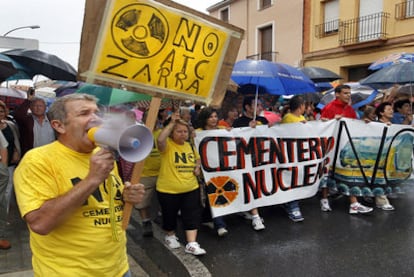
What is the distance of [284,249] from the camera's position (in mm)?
4273

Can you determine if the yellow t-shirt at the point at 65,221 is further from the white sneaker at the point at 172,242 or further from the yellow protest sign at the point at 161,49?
the white sneaker at the point at 172,242

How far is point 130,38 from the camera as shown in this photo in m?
2.05

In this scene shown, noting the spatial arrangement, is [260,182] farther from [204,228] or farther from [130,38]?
[130,38]

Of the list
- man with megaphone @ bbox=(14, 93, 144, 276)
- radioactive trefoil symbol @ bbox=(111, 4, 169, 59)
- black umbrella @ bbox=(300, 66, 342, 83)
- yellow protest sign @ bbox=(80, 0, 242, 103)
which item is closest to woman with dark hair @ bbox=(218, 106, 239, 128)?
yellow protest sign @ bbox=(80, 0, 242, 103)

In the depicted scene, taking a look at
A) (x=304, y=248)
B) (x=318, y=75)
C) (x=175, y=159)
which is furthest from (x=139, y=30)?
(x=318, y=75)

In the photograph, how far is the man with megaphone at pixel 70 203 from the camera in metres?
1.58

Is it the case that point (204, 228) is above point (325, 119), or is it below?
below

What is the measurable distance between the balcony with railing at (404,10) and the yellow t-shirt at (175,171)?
570 inches

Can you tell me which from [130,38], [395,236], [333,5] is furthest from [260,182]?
[333,5]

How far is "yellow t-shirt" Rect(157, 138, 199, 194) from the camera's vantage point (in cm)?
412

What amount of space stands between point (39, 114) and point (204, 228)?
2.76 meters

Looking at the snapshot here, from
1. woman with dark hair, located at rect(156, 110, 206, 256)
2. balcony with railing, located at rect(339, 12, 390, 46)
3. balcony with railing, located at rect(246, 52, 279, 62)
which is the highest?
balcony with railing, located at rect(339, 12, 390, 46)

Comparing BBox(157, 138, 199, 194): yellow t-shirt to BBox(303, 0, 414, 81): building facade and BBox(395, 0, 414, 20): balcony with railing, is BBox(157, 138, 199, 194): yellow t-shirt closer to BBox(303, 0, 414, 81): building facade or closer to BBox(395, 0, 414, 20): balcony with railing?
BBox(303, 0, 414, 81): building facade

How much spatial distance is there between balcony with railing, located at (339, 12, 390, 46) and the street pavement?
12.7 metres
